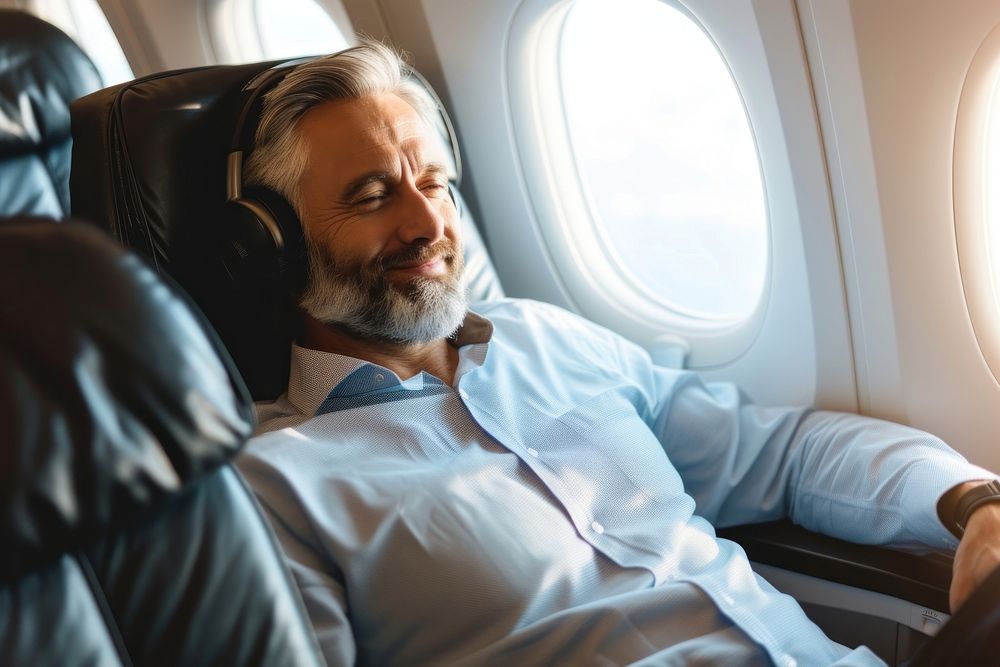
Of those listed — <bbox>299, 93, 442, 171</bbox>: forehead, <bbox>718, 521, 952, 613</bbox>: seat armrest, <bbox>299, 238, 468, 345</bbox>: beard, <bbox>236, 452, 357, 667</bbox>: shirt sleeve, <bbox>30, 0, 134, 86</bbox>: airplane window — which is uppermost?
<bbox>30, 0, 134, 86</bbox>: airplane window

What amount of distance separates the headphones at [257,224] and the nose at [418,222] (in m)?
0.18

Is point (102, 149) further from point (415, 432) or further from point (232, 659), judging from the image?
point (232, 659)

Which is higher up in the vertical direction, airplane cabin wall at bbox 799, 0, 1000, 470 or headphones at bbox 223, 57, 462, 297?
headphones at bbox 223, 57, 462, 297

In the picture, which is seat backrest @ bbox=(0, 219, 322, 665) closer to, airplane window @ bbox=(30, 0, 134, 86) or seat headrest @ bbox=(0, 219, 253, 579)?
seat headrest @ bbox=(0, 219, 253, 579)

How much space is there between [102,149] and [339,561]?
28.1 inches

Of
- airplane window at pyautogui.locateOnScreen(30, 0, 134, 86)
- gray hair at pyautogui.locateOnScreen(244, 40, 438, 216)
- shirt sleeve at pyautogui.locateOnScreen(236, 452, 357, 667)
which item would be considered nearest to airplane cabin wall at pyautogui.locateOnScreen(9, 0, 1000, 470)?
gray hair at pyautogui.locateOnScreen(244, 40, 438, 216)

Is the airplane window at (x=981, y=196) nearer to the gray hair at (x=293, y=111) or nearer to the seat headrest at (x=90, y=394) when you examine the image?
the gray hair at (x=293, y=111)

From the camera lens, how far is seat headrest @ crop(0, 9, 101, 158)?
1347mm

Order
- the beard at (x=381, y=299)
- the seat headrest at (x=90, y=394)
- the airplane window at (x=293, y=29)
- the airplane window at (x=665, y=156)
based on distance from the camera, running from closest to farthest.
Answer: the seat headrest at (x=90, y=394)
the beard at (x=381, y=299)
the airplane window at (x=665, y=156)
the airplane window at (x=293, y=29)

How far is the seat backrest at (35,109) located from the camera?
1.35m

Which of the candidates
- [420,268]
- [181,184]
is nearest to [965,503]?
[420,268]

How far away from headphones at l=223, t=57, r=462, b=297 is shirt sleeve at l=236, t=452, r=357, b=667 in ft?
1.00

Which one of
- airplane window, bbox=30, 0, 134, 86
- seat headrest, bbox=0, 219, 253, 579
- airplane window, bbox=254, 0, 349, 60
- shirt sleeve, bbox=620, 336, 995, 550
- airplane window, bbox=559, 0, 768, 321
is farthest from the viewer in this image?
airplane window, bbox=30, 0, 134, 86

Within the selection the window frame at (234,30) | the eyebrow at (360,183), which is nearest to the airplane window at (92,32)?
the window frame at (234,30)
